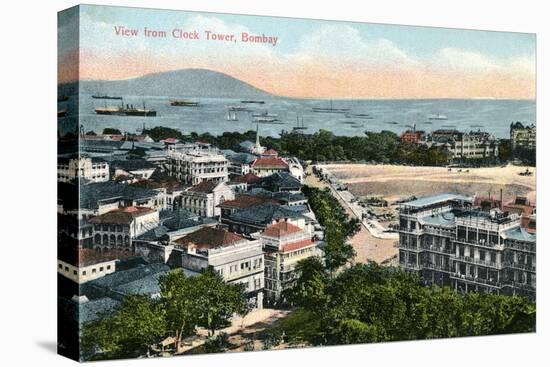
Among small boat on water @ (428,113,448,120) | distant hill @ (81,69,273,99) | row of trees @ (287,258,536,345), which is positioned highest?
distant hill @ (81,69,273,99)

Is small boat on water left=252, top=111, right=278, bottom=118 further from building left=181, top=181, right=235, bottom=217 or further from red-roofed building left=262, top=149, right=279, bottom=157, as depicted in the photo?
building left=181, top=181, right=235, bottom=217

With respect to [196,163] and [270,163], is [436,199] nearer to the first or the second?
[270,163]

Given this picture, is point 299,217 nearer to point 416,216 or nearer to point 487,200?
point 416,216

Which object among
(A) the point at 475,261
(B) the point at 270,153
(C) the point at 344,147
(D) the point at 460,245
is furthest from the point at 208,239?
(A) the point at 475,261

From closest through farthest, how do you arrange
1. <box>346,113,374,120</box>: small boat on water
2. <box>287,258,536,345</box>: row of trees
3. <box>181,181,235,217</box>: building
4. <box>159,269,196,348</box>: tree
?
<box>159,269,196,348</box>: tree, <box>181,181,235,217</box>: building, <box>287,258,536,345</box>: row of trees, <box>346,113,374,120</box>: small boat on water

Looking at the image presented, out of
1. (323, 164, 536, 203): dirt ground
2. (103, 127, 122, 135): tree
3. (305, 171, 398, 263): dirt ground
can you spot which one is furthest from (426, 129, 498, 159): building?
(103, 127, 122, 135): tree

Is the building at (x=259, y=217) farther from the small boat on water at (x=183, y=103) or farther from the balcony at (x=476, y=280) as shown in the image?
the balcony at (x=476, y=280)
